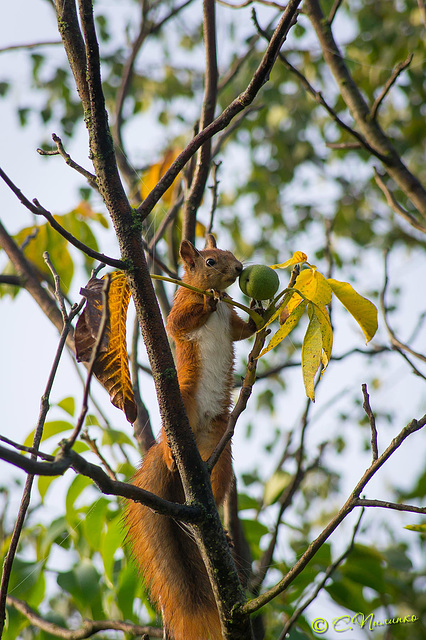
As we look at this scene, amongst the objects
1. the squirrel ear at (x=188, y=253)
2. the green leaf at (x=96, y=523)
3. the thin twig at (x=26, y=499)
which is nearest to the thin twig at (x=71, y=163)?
the thin twig at (x=26, y=499)

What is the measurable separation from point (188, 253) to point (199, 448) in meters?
0.66

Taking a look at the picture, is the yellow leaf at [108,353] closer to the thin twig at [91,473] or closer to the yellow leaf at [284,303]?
the thin twig at [91,473]

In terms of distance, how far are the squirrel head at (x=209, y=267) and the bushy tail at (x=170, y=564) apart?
588 millimetres

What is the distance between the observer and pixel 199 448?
1.98m

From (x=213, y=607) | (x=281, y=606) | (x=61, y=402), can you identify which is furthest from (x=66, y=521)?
(x=281, y=606)

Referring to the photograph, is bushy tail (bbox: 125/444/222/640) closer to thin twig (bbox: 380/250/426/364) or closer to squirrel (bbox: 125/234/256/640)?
squirrel (bbox: 125/234/256/640)

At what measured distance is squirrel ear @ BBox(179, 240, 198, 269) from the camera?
2.12m

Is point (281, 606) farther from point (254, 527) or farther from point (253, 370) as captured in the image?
point (253, 370)

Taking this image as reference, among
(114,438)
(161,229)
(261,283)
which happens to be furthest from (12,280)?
(261,283)

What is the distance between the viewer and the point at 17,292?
2.69 metres

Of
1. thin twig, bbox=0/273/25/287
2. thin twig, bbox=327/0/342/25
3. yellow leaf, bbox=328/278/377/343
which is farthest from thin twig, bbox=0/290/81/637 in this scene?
thin twig, bbox=327/0/342/25

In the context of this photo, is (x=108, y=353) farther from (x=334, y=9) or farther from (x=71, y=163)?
(x=334, y=9)

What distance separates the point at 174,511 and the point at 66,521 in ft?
3.23

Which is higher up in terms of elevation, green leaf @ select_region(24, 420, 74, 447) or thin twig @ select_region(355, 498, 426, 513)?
green leaf @ select_region(24, 420, 74, 447)
